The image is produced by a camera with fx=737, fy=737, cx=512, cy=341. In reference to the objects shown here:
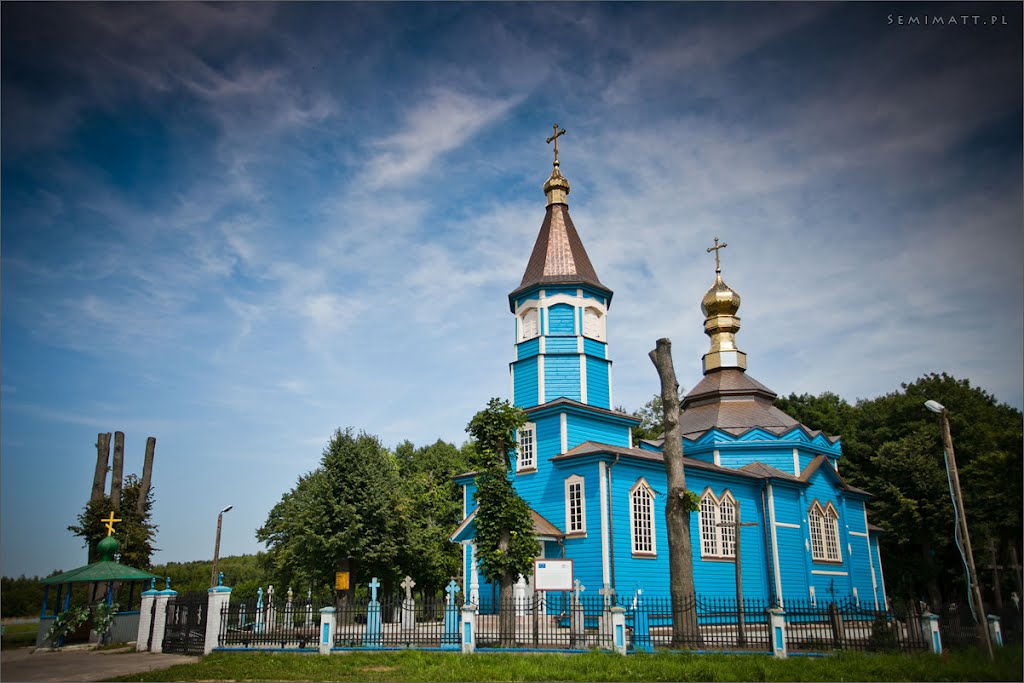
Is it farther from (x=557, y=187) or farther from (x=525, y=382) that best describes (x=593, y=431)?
(x=557, y=187)

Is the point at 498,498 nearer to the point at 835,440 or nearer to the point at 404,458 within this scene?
the point at 835,440

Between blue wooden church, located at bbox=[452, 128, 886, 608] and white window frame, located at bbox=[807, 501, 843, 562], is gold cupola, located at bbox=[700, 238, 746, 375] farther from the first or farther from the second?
white window frame, located at bbox=[807, 501, 843, 562]

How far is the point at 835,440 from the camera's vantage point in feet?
109

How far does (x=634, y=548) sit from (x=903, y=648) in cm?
869

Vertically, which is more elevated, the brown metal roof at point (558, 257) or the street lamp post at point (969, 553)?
the brown metal roof at point (558, 257)

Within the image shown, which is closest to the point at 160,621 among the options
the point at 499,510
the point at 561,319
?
the point at 499,510

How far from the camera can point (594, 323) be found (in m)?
26.2

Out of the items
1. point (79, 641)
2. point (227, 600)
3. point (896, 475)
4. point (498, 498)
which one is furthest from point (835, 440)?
point (79, 641)

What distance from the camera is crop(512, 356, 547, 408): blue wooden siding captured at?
993 inches

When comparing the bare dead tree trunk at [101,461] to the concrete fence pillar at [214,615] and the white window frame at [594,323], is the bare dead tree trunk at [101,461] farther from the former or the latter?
the white window frame at [594,323]

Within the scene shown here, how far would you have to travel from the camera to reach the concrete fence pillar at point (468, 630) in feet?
50.4

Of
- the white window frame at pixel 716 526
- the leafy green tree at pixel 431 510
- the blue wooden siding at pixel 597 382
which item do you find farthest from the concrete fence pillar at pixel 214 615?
the white window frame at pixel 716 526

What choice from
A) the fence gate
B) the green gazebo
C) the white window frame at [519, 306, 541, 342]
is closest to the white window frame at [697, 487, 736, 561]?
the white window frame at [519, 306, 541, 342]

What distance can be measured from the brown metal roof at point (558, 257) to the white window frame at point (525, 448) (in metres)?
5.02
